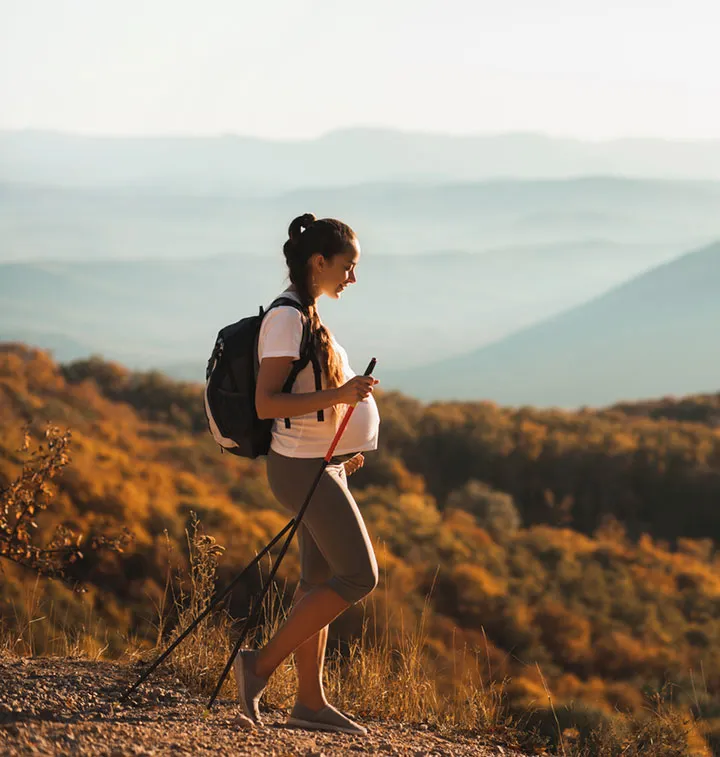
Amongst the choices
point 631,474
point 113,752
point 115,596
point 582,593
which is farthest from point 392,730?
point 631,474

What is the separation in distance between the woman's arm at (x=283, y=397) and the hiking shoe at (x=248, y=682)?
0.93m

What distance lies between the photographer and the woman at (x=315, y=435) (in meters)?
3.57

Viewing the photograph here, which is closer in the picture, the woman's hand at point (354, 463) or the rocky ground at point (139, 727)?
the rocky ground at point (139, 727)

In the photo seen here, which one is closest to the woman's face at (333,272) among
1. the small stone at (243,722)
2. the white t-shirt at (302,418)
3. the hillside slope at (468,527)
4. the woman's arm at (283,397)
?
the white t-shirt at (302,418)

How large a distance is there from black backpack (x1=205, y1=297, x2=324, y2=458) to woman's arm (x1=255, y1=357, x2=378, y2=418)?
0.08 m

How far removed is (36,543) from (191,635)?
744 centimetres

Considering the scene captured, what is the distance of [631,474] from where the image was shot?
22250mm

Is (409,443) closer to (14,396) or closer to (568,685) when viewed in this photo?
(14,396)

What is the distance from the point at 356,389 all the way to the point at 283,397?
0.80 ft

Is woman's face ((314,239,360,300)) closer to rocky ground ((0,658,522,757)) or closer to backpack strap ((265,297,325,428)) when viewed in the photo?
backpack strap ((265,297,325,428))

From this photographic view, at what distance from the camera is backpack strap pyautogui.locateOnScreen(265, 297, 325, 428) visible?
362 centimetres

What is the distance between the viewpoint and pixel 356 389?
11.5ft

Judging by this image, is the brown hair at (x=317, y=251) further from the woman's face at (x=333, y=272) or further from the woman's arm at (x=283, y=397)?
the woman's arm at (x=283, y=397)

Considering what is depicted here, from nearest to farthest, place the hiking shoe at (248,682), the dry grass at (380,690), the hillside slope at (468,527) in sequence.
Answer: the hiking shoe at (248,682) < the dry grass at (380,690) < the hillside slope at (468,527)
